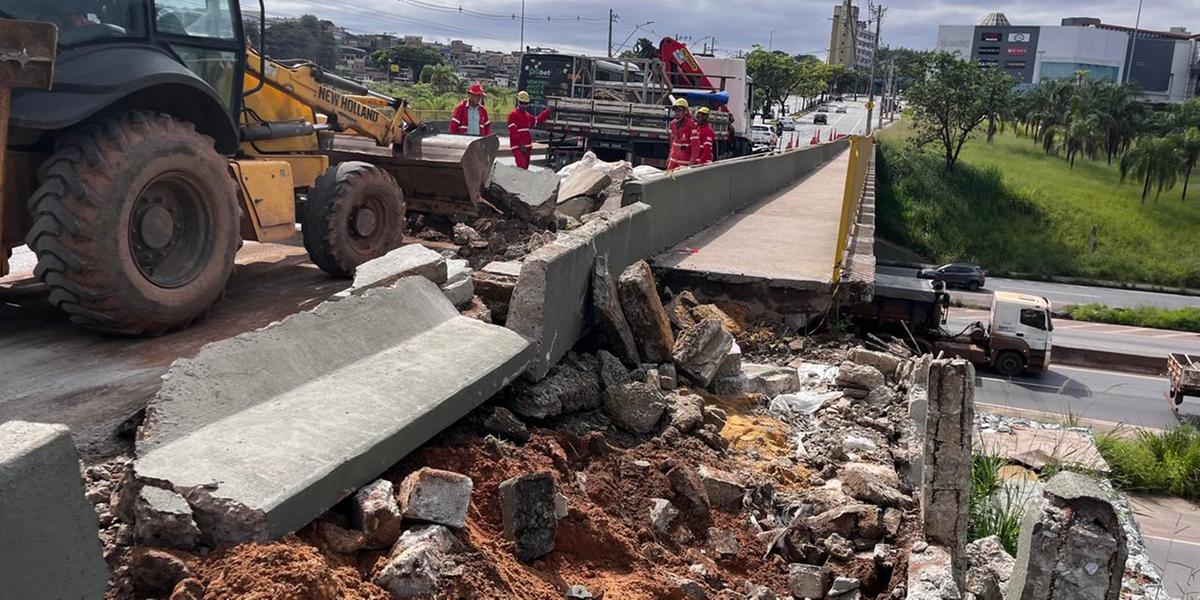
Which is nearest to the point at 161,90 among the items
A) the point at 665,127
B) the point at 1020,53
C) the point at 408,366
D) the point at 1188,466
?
the point at 408,366

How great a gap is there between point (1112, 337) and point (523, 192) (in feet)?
102

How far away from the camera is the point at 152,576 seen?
290 cm

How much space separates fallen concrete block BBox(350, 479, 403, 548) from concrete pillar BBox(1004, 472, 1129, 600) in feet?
7.67

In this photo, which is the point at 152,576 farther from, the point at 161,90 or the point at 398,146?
the point at 398,146

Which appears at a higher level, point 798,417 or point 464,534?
point 464,534

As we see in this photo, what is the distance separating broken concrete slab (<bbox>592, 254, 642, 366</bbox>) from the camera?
254 inches

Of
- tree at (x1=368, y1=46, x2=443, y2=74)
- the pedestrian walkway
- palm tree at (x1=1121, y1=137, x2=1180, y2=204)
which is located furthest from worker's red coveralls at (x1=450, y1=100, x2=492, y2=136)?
tree at (x1=368, y1=46, x2=443, y2=74)

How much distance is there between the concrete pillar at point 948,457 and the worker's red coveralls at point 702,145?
1059 centimetres

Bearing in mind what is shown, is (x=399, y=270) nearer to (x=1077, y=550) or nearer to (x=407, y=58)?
(x=1077, y=550)

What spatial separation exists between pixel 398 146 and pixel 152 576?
8.18 meters

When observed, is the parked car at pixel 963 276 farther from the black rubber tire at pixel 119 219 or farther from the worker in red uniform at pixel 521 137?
the black rubber tire at pixel 119 219

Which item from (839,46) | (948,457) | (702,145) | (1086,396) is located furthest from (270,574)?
(839,46)

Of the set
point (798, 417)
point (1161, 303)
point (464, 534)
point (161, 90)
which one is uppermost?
point (161, 90)

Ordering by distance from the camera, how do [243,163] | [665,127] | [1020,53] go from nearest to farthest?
1. [243,163]
2. [665,127]
3. [1020,53]
